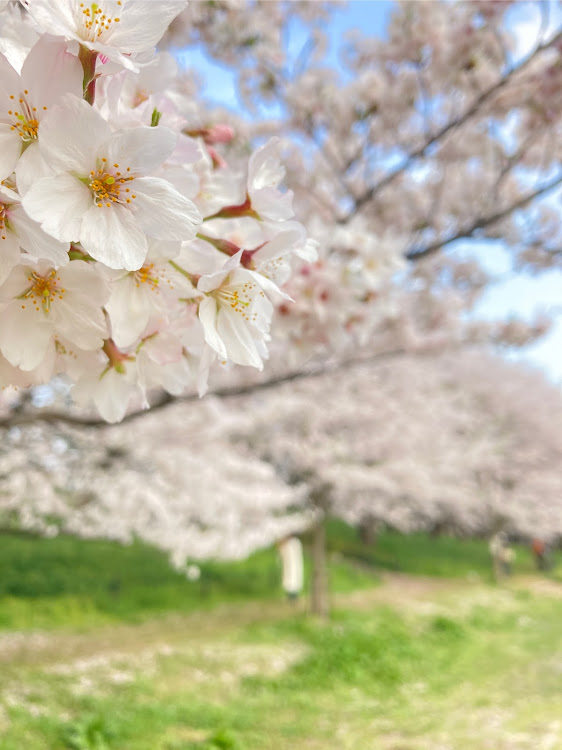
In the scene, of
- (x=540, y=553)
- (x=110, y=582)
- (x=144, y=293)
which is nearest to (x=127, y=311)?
(x=144, y=293)

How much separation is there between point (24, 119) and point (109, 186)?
0.39ft

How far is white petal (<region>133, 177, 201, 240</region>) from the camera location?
745 mm

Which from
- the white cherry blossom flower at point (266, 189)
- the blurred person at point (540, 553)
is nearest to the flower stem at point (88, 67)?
the white cherry blossom flower at point (266, 189)

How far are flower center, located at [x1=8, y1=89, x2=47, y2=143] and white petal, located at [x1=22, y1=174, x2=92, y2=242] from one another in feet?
0.20

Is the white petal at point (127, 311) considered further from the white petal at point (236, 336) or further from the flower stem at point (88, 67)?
the flower stem at point (88, 67)

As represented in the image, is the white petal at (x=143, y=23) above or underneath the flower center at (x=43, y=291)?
above

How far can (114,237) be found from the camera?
2.41ft

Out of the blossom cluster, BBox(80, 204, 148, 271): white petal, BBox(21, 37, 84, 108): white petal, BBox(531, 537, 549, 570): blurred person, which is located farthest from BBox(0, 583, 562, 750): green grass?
BBox(531, 537, 549, 570): blurred person

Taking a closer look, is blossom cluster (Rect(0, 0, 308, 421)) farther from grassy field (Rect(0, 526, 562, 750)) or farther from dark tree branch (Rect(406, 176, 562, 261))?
grassy field (Rect(0, 526, 562, 750))

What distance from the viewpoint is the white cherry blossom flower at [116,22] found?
69cm

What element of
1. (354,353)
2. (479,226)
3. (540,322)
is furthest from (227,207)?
(540,322)

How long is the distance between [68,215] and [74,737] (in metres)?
3.94

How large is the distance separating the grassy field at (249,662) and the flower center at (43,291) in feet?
11.6

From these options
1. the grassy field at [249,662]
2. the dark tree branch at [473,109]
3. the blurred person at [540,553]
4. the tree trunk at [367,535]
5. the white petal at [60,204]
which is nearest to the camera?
the white petal at [60,204]
